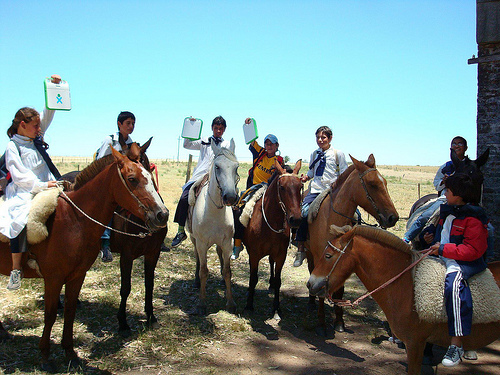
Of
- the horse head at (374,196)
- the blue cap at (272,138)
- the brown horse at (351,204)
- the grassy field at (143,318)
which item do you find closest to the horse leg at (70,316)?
the grassy field at (143,318)

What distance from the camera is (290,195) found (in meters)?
5.90

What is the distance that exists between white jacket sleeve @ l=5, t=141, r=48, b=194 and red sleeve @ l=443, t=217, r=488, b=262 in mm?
4541

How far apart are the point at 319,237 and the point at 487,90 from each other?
395 cm

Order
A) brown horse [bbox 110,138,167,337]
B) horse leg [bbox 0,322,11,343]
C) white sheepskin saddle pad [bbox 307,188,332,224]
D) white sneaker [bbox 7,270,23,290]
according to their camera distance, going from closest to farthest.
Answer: white sneaker [bbox 7,270,23,290] → horse leg [bbox 0,322,11,343] → brown horse [bbox 110,138,167,337] → white sheepskin saddle pad [bbox 307,188,332,224]

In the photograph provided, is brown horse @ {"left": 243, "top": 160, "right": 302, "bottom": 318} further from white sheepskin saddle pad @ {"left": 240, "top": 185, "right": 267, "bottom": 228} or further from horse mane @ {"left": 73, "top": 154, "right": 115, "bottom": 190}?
horse mane @ {"left": 73, "top": 154, "right": 115, "bottom": 190}

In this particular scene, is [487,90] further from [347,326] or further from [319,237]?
[347,326]

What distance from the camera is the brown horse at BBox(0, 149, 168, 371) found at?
4.29 metres

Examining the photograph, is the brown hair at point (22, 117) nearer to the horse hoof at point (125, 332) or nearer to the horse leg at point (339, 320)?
the horse hoof at point (125, 332)

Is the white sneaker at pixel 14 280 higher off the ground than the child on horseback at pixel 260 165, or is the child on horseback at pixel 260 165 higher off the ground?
the child on horseback at pixel 260 165

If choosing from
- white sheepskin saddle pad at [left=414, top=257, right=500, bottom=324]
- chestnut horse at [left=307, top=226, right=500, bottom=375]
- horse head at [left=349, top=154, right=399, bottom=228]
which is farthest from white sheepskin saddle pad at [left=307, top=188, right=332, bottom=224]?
white sheepskin saddle pad at [left=414, top=257, right=500, bottom=324]

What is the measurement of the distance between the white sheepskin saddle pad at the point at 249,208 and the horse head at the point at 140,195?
2459 mm

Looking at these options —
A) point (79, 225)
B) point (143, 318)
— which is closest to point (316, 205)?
point (143, 318)

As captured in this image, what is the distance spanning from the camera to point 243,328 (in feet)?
19.0

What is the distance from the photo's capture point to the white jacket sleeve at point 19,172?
431cm
